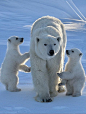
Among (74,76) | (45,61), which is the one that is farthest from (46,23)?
(74,76)

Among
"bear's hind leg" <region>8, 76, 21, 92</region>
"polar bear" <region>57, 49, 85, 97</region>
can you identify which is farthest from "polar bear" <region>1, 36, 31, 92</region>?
"polar bear" <region>57, 49, 85, 97</region>

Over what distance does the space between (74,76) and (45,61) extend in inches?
23.7

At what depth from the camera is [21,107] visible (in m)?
3.84

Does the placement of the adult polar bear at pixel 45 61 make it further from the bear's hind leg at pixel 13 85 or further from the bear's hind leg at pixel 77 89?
the bear's hind leg at pixel 13 85

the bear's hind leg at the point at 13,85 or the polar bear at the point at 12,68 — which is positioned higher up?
the polar bear at the point at 12,68

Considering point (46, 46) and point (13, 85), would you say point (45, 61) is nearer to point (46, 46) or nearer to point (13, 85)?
point (46, 46)

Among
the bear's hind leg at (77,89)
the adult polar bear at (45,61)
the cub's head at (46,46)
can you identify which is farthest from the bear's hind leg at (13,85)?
the bear's hind leg at (77,89)

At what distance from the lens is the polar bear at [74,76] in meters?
4.40

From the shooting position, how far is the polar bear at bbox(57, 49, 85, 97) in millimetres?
4398

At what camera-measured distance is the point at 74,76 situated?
4.42 metres

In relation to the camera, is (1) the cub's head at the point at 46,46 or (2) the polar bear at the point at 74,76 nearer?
(1) the cub's head at the point at 46,46

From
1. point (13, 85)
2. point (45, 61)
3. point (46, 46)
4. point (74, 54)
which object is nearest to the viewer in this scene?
point (46, 46)

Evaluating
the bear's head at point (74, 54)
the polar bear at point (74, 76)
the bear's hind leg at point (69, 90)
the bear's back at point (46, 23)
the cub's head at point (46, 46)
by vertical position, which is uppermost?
the bear's back at point (46, 23)

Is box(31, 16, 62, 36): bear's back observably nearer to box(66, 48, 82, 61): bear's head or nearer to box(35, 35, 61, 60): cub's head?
box(66, 48, 82, 61): bear's head
